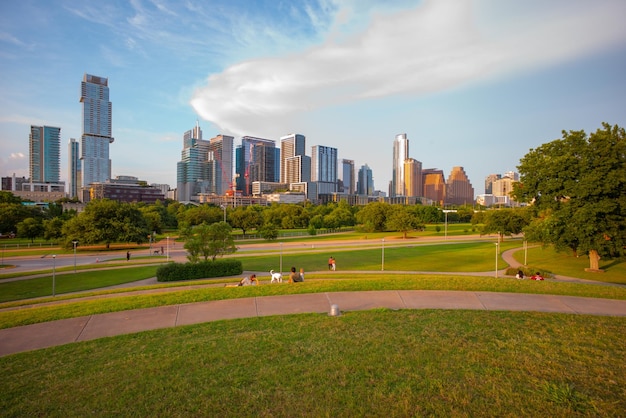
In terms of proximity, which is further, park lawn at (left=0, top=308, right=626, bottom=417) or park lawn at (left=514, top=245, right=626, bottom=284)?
park lawn at (left=514, top=245, right=626, bottom=284)

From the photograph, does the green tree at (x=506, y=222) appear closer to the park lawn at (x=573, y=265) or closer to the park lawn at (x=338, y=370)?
the park lawn at (x=573, y=265)

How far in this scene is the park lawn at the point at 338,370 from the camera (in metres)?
5.22

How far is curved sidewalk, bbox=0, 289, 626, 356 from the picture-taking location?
909 centimetres

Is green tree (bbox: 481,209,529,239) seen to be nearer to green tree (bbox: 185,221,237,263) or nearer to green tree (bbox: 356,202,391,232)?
green tree (bbox: 356,202,391,232)

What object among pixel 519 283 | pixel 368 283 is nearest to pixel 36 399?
pixel 368 283

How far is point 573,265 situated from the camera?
36.0 m

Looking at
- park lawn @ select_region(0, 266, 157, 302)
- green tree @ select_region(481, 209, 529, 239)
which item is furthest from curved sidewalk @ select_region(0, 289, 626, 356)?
green tree @ select_region(481, 209, 529, 239)

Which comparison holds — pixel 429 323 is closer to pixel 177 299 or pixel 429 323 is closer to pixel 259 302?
pixel 259 302

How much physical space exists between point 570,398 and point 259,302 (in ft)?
27.0

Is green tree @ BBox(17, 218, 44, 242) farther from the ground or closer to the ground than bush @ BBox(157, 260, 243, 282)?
farther from the ground

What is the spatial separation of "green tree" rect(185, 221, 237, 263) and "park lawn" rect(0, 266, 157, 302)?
454 cm

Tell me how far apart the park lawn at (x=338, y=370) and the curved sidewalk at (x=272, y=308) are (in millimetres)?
932

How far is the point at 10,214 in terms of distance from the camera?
6888cm

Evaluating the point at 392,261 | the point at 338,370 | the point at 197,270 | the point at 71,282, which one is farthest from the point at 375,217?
the point at 338,370
